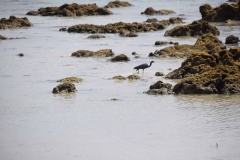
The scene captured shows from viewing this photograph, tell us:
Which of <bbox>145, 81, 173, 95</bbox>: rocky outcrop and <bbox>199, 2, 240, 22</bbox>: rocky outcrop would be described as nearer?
<bbox>145, 81, 173, 95</bbox>: rocky outcrop

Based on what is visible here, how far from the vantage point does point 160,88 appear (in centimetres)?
1702

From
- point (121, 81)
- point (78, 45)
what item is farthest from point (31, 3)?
point (121, 81)

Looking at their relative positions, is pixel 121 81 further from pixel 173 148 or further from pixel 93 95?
pixel 173 148

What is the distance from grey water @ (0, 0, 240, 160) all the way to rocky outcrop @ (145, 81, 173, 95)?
20 cm

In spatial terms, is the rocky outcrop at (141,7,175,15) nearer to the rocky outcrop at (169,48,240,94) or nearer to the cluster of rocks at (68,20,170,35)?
the cluster of rocks at (68,20,170,35)

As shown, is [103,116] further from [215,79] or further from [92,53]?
[92,53]

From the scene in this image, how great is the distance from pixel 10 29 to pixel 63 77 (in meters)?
16.8

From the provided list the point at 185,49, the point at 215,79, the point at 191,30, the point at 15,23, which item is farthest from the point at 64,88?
the point at 15,23

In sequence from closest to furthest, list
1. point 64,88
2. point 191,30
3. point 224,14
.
A: point 64,88 → point 191,30 → point 224,14

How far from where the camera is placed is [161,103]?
16000mm

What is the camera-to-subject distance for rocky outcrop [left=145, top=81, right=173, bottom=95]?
1684cm

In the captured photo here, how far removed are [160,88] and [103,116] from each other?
8.71 feet

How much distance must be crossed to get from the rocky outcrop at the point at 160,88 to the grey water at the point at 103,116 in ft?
0.65

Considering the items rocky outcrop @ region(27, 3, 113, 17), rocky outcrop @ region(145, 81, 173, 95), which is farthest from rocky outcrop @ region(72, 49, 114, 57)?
rocky outcrop @ region(27, 3, 113, 17)
